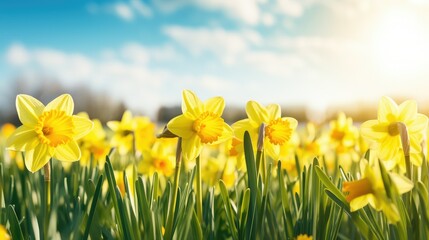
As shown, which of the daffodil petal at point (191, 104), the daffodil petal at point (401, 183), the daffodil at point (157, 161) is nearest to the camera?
the daffodil petal at point (401, 183)

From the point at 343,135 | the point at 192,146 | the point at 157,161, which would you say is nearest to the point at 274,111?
the point at 192,146

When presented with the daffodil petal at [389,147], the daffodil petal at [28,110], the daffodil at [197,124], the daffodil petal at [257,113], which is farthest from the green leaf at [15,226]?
the daffodil petal at [389,147]

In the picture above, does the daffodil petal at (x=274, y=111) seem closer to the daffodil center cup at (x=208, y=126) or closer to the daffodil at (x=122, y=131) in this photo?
the daffodil center cup at (x=208, y=126)

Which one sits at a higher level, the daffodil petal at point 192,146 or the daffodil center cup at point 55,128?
the daffodil center cup at point 55,128

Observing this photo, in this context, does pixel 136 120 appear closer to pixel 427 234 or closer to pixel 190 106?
pixel 190 106

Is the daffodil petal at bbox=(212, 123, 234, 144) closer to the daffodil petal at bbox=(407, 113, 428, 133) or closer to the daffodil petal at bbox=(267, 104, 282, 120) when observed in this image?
the daffodil petal at bbox=(267, 104, 282, 120)

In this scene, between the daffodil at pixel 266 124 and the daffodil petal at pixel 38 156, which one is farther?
the daffodil at pixel 266 124

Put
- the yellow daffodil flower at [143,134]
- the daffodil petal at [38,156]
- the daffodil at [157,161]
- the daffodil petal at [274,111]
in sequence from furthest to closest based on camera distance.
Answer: the yellow daffodil flower at [143,134] → the daffodil at [157,161] → the daffodil petal at [274,111] → the daffodil petal at [38,156]
